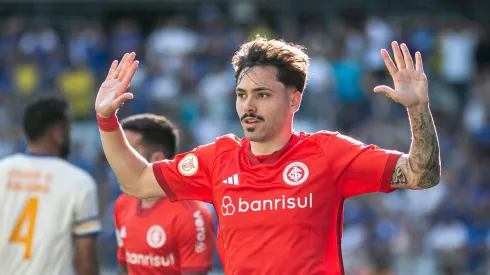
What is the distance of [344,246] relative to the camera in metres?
14.9

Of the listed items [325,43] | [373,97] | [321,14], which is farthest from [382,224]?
[321,14]

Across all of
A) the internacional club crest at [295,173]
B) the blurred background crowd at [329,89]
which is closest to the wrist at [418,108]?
the internacional club crest at [295,173]

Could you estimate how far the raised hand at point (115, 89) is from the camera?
18.6ft

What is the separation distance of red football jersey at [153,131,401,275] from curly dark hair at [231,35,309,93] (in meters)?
0.35

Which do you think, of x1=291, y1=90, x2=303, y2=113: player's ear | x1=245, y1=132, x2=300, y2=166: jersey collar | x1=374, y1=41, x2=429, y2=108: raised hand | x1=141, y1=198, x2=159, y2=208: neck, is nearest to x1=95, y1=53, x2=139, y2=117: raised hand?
x1=245, y1=132, x2=300, y2=166: jersey collar

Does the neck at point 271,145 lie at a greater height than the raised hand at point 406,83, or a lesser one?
lesser

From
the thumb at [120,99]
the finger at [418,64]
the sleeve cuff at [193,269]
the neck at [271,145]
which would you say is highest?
the finger at [418,64]

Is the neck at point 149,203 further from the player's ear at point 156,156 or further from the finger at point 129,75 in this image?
the finger at point 129,75

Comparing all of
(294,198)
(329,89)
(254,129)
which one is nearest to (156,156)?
(254,129)

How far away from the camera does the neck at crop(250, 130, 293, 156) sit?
5824mm

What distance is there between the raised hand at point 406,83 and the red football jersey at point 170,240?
6.95 feet

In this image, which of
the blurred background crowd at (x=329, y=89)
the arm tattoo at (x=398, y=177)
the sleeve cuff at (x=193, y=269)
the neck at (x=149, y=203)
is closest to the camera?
the arm tattoo at (x=398, y=177)

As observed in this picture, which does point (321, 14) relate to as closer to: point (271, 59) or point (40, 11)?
point (40, 11)

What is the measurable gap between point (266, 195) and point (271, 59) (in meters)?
0.79
